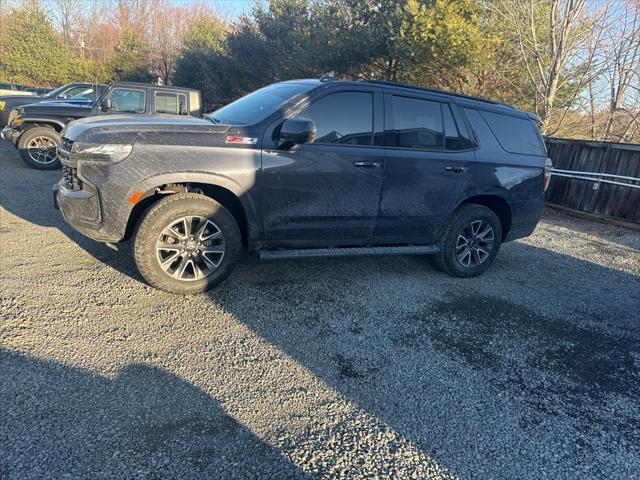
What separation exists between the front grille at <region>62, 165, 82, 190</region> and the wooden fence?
899 centimetres

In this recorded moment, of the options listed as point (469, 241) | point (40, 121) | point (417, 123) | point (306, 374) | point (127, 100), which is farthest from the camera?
point (40, 121)

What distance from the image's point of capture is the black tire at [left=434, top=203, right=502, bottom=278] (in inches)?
192

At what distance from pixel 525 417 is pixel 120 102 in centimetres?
805

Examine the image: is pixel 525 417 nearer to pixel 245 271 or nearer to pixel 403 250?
pixel 403 250

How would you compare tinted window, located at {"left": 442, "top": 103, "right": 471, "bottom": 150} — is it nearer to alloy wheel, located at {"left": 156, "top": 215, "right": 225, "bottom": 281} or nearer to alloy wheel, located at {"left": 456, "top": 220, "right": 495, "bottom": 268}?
alloy wheel, located at {"left": 456, "top": 220, "right": 495, "bottom": 268}

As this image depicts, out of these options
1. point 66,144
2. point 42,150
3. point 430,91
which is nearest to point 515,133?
point 430,91

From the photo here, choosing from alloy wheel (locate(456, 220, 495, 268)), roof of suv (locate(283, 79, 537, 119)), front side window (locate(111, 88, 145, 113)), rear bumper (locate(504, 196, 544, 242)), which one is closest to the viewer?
roof of suv (locate(283, 79, 537, 119))

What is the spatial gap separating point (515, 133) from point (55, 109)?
8.34 metres

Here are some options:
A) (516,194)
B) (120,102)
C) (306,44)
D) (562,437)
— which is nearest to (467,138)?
A: (516,194)

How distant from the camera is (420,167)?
444 centimetres

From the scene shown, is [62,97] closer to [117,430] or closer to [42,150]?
[42,150]

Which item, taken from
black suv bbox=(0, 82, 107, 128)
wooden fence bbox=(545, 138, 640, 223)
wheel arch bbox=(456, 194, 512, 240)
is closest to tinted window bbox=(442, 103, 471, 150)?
wheel arch bbox=(456, 194, 512, 240)

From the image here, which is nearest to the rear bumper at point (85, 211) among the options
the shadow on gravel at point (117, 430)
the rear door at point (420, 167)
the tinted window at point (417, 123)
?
the shadow on gravel at point (117, 430)

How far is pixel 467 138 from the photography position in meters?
4.74
